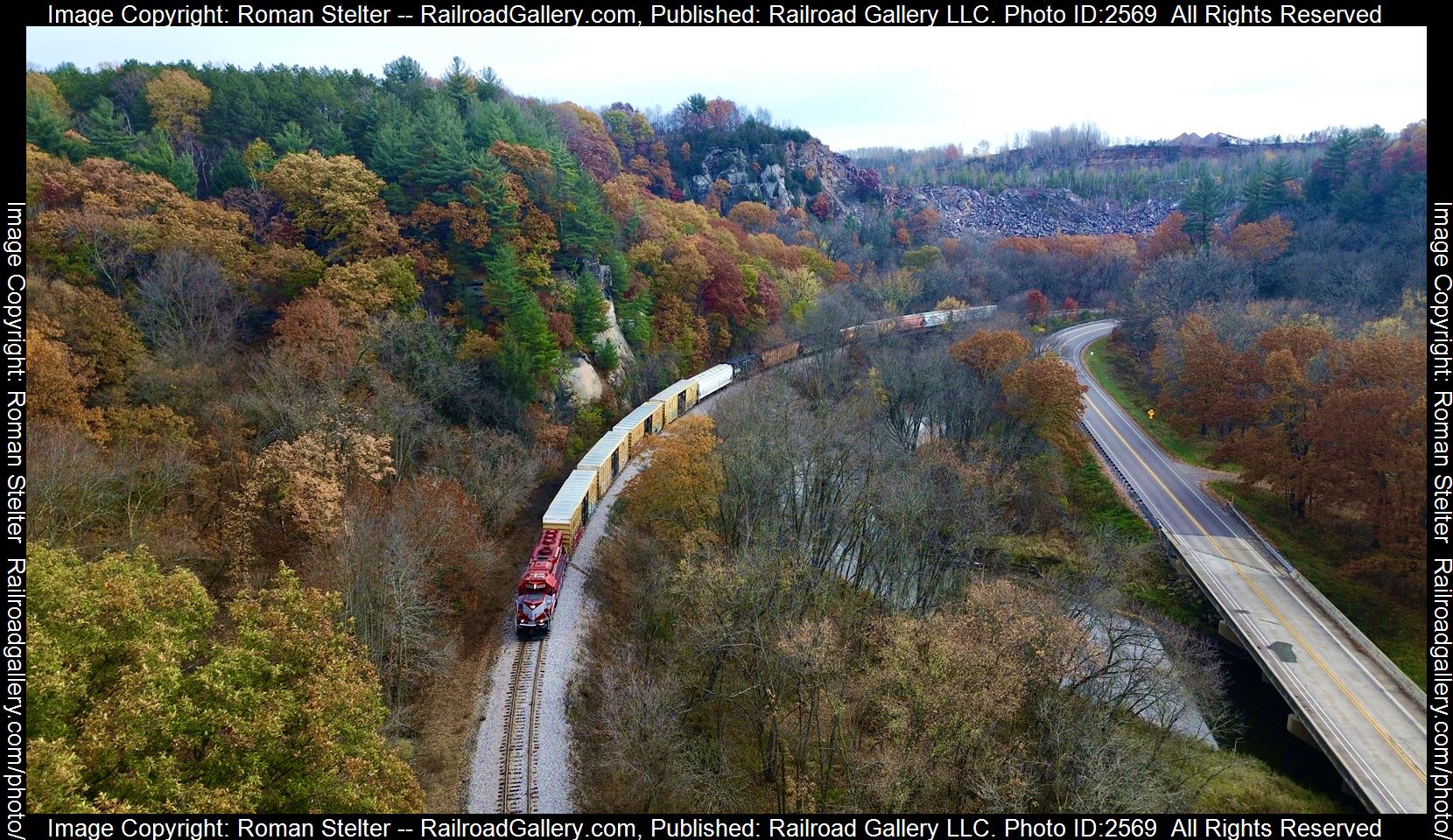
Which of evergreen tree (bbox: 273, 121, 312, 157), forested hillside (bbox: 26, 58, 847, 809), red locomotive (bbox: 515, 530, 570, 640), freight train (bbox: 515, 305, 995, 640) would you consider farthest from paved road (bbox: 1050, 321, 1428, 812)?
evergreen tree (bbox: 273, 121, 312, 157)

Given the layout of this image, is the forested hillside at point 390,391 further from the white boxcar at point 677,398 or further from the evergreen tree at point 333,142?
the white boxcar at point 677,398

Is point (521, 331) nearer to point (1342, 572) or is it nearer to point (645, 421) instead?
point (645, 421)

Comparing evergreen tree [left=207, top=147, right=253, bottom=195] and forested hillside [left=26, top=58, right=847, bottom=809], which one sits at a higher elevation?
evergreen tree [left=207, top=147, right=253, bottom=195]

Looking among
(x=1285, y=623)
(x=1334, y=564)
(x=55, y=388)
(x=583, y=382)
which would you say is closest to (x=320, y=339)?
(x=55, y=388)

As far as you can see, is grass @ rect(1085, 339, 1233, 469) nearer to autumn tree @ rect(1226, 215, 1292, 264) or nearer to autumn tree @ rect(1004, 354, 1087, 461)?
autumn tree @ rect(1004, 354, 1087, 461)

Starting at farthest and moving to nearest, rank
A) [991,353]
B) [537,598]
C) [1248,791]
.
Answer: [991,353] < [537,598] < [1248,791]

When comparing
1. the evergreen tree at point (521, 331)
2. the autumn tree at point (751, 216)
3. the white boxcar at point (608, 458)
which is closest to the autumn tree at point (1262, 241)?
the autumn tree at point (751, 216)
